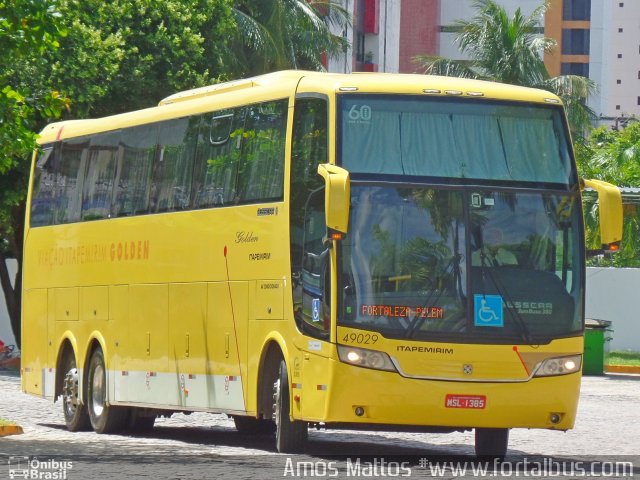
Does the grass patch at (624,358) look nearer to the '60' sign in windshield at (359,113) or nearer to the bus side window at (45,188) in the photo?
the bus side window at (45,188)

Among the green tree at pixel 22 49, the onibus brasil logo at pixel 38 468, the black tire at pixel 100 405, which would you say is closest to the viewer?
the onibus brasil logo at pixel 38 468

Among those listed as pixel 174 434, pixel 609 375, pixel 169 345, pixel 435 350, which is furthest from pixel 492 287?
pixel 609 375

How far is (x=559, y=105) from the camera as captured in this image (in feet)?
50.3

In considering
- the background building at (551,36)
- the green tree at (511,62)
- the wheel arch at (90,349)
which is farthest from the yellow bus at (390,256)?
the background building at (551,36)

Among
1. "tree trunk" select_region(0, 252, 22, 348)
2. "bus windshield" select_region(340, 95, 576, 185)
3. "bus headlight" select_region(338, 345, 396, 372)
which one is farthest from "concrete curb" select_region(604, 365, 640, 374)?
"bus headlight" select_region(338, 345, 396, 372)

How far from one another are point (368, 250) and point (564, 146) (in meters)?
2.30

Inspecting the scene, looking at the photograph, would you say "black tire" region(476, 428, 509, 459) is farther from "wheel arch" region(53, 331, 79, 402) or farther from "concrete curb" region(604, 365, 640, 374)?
"concrete curb" region(604, 365, 640, 374)

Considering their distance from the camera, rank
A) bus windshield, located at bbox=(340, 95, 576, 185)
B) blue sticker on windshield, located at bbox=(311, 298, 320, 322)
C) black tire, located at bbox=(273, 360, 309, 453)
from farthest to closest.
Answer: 1. black tire, located at bbox=(273, 360, 309, 453)
2. bus windshield, located at bbox=(340, 95, 576, 185)
3. blue sticker on windshield, located at bbox=(311, 298, 320, 322)

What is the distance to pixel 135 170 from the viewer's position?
19.0m

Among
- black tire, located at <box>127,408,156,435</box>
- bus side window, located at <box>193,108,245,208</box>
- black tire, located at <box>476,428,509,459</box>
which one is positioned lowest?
black tire, located at <box>127,408,156,435</box>

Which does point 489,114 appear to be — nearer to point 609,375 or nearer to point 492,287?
point 492,287

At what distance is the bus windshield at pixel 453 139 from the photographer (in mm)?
14633

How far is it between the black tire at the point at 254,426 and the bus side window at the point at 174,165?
284 centimetres

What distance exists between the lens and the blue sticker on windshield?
14.5 metres
